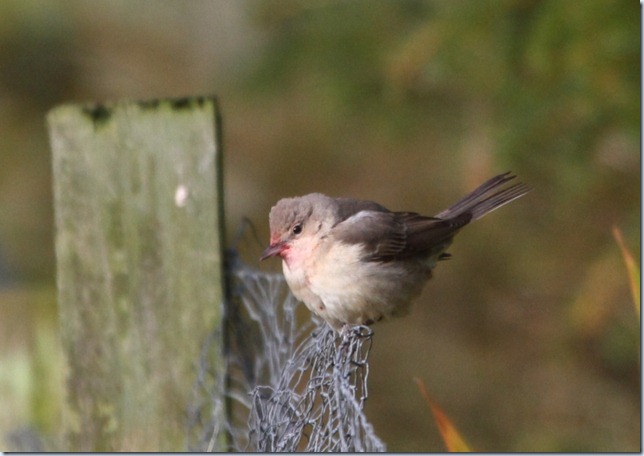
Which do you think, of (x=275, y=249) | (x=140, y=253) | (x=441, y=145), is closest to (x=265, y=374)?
(x=275, y=249)

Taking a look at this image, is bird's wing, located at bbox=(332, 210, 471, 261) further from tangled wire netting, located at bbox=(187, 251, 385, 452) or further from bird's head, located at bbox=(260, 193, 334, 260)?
tangled wire netting, located at bbox=(187, 251, 385, 452)

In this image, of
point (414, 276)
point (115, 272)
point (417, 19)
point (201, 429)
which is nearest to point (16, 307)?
point (115, 272)

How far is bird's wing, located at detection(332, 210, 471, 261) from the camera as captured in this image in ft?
11.0

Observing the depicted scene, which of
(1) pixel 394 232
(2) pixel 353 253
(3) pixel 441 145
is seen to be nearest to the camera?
(2) pixel 353 253

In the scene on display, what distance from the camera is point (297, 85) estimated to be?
21.7ft

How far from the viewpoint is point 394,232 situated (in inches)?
137

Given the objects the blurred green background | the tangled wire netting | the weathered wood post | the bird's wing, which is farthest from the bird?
the blurred green background

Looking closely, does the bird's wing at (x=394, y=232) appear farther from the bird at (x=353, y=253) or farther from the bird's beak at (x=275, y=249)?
the bird's beak at (x=275, y=249)

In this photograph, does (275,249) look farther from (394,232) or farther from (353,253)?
(394,232)

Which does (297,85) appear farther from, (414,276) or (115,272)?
(115,272)

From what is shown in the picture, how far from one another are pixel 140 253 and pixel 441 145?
3894 mm

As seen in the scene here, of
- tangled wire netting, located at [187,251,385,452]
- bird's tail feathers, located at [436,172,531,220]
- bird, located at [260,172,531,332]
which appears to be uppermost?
bird's tail feathers, located at [436,172,531,220]

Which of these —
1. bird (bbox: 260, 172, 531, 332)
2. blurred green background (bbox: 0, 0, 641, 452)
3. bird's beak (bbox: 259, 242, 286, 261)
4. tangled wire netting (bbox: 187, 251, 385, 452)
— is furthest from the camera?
blurred green background (bbox: 0, 0, 641, 452)

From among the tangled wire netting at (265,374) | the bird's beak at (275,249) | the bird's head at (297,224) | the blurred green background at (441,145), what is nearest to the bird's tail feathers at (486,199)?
the bird's head at (297,224)
